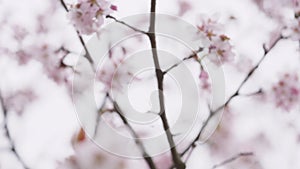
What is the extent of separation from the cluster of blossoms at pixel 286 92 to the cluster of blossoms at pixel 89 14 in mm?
650

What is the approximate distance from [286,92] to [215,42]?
39 cm

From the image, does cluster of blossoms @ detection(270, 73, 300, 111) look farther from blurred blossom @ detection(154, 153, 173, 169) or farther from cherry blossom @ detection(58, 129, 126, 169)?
cherry blossom @ detection(58, 129, 126, 169)

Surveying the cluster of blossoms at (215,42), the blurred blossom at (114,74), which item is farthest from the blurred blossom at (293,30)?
the blurred blossom at (114,74)

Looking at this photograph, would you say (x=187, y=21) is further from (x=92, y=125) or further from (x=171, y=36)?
(x=92, y=125)

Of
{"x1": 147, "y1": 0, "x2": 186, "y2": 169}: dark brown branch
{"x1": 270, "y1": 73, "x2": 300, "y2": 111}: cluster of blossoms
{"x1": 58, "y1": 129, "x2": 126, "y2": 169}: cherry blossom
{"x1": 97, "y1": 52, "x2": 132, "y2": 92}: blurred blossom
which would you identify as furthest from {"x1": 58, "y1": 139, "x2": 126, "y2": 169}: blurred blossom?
{"x1": 270, "y1": 73, "x2": 300, "y2": 111}: cluster of blossoms

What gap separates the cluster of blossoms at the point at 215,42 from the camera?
137cm

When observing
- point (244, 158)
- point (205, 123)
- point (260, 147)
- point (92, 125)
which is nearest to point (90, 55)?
point (92, 125)

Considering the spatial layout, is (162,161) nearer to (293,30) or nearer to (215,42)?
(215,42)

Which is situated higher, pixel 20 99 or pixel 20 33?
pixel 20 33

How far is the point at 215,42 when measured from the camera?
140cm

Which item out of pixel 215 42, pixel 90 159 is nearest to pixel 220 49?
pixel 215 42

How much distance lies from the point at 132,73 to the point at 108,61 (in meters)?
0.10

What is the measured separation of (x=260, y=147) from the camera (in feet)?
6.05

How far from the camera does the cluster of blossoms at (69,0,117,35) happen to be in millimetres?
1301
